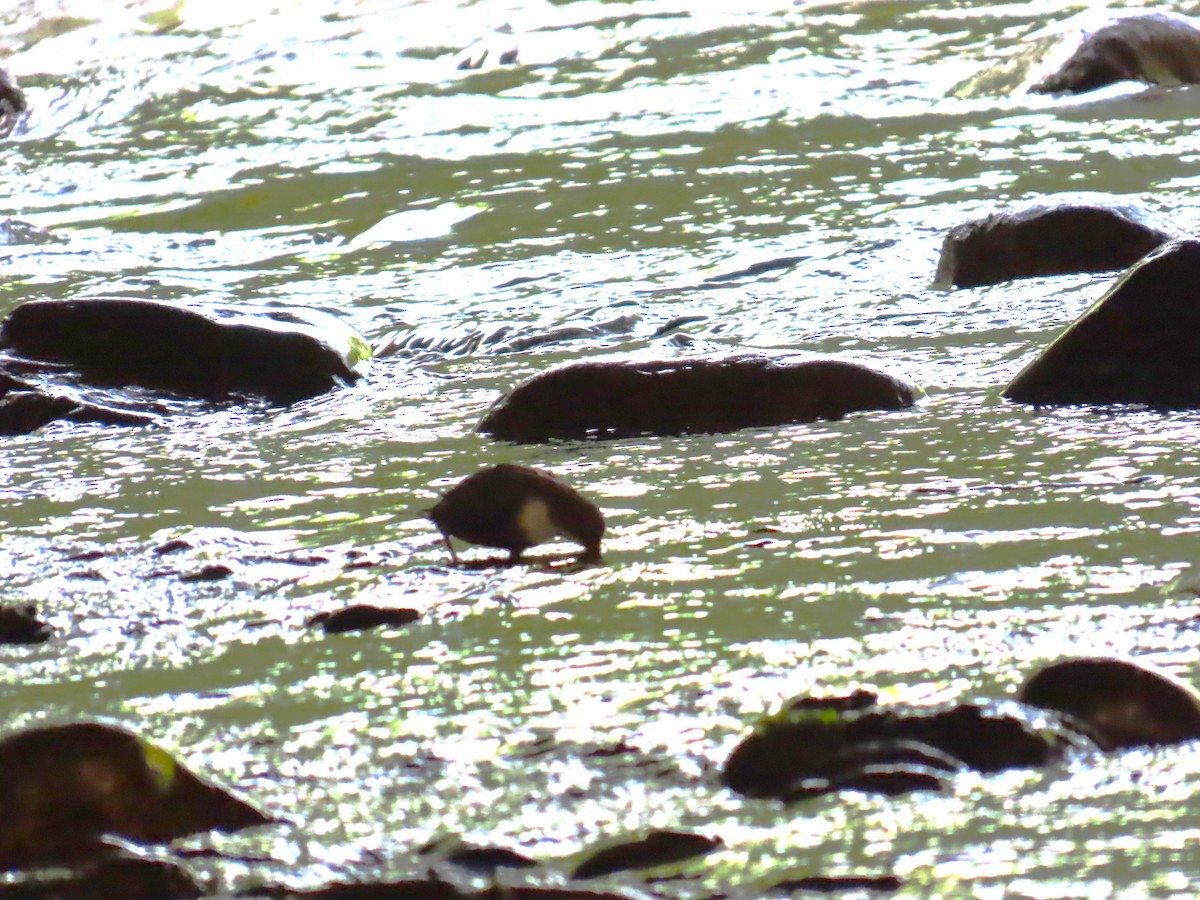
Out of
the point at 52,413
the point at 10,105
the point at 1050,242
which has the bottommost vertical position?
the point at 52,413

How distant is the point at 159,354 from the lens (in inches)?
122

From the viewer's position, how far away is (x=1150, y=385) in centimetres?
252

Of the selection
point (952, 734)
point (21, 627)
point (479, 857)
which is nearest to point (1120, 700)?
point (952, 734)

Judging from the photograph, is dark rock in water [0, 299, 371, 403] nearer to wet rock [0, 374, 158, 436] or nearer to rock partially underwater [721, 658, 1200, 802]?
wet rock [0, 374, 158, 436]

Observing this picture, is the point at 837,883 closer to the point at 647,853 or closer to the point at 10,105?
the point at 647,853

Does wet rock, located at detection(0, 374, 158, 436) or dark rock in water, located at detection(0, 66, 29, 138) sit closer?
wet rock, located at detection(0, 374, 158, 436)

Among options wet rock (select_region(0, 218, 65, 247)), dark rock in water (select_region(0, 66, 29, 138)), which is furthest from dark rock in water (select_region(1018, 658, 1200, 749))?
dark rock in water (select_region(0, 66, 29, 138))

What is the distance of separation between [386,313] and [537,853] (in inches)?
99.7

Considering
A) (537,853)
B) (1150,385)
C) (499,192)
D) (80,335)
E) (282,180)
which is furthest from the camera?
(282,180)

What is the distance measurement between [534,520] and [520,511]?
20mm

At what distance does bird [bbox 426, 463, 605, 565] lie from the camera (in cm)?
194

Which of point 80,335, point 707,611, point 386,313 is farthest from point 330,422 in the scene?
point 707,611

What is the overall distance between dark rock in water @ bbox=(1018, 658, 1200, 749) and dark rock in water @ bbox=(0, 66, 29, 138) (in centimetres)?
613

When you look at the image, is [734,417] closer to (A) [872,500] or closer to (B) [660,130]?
(A) [872,500]
